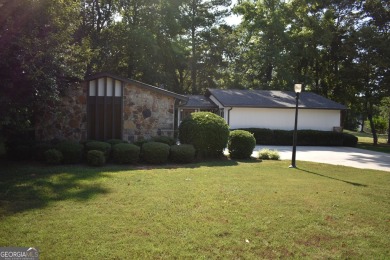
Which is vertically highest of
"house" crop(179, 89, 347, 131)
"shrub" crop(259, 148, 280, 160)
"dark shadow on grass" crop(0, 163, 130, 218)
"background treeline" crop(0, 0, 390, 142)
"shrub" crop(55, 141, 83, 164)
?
"background treeline" crop(0, 0, 390, 142)

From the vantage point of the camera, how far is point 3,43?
333 inches

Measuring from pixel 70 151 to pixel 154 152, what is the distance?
2856 millimetres

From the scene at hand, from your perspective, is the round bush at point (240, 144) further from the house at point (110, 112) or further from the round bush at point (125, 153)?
the round bush at point (125, 153)

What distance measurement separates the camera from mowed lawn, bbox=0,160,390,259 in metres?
4.37

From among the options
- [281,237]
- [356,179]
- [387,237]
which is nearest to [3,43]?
[281,237]

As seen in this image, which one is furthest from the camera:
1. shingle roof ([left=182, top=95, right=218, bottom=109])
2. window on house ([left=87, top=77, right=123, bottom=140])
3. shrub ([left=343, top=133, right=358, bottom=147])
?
shingle roof ([left=182, top=95, right=218, bottom=109])

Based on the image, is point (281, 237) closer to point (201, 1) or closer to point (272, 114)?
point (272, 114)

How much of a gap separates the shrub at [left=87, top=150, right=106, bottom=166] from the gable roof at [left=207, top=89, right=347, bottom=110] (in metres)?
15.1

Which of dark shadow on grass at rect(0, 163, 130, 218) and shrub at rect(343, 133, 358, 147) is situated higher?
shrub at rect(343, 133, 358, 147)

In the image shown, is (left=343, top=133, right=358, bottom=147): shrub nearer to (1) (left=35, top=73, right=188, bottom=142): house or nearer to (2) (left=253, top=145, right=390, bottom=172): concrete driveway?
(2) (left=253, top=145, right=390, bottom=172): concrete driveway

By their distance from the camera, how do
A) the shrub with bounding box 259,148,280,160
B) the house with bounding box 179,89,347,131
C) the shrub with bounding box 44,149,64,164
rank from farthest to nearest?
the house with bounding box 179,89,347,131, the shrub with bounding box 259,148,280,160, the shrub with bounding box 44,149,64,164

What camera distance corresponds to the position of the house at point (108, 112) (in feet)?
44.1

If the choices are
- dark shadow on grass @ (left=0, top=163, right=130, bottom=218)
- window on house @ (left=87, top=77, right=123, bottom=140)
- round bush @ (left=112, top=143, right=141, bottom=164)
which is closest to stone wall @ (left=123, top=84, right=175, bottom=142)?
window on house @ (left=87, top=77, right=123, bottom=140)

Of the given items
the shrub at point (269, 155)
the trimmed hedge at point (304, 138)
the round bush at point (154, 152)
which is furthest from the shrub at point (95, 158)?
the trimmed hedge at point (304, 138)
